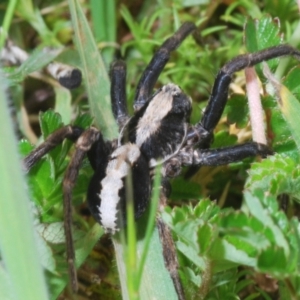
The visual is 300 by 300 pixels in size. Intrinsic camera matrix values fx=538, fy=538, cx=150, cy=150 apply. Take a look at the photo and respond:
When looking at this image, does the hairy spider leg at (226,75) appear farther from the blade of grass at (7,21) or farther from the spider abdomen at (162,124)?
the blade of grass at (7,21)

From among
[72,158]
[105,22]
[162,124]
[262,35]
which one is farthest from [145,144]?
[105,22]

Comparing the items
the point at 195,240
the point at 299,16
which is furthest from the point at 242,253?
the point at 299,16

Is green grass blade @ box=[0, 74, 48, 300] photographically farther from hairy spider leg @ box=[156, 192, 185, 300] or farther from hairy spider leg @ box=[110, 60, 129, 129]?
hairy spider leg @ box=[110, 60, 129, 129]

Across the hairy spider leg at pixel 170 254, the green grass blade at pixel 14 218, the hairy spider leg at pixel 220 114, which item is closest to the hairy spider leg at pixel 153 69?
the hairy spider leg at pixel 220 114

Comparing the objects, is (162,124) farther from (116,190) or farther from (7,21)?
(7,21)

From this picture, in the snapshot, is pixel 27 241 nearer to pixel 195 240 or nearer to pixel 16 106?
pixel 195 240

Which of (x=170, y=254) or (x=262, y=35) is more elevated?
(x=262, y=35)
